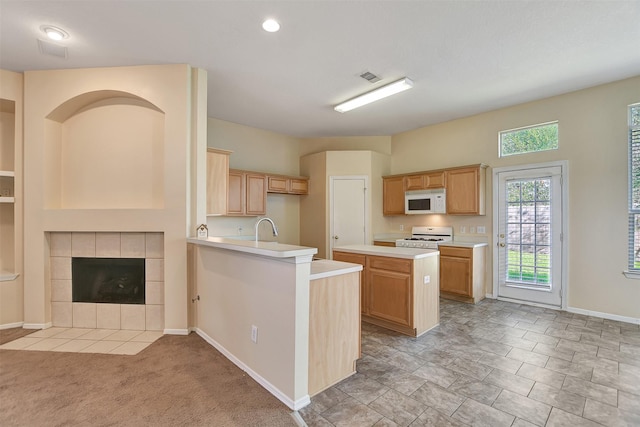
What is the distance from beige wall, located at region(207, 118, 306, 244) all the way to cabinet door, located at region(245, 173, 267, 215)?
371mm

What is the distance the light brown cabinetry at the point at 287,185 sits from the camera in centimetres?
545

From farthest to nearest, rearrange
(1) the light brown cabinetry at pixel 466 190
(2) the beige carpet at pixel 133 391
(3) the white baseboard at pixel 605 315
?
(1) the light brown cabinetry at pixel 466 190 < (3) the white baseboard at pixel 605 315 < (2) the beige carpet at pixel 133 391

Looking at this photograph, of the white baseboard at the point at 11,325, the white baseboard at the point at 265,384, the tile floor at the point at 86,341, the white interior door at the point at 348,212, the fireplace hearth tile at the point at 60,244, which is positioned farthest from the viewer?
the white interior door at the point at 348,212

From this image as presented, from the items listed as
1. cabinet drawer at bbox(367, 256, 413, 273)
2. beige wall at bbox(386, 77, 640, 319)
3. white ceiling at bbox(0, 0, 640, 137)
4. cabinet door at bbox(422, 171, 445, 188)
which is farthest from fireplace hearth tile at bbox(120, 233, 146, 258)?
beige wall at bbox(386, 77, 640, 319)

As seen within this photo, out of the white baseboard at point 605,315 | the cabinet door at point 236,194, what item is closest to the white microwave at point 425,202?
the white baseboard at point 605,315

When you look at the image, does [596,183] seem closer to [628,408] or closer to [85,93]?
[628,408]

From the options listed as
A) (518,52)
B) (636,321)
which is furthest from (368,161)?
(636,321)

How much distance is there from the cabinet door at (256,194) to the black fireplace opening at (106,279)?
2072 mm

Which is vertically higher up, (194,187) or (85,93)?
(85,93)

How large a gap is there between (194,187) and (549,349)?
4.06 metres

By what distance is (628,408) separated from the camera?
6.28 ft

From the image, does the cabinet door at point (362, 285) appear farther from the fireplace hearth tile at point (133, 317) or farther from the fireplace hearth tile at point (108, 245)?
the fireplace hearth tile at point (108, 245)

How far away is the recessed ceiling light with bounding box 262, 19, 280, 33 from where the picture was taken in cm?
245

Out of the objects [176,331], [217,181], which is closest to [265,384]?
[176,331]
